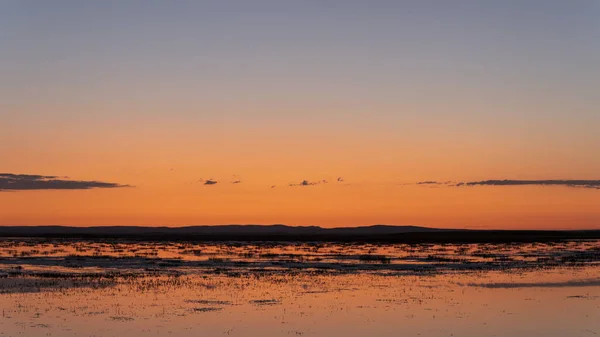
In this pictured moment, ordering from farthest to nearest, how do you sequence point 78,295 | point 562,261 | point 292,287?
point 562,261 → point 292,287 → point 78,295

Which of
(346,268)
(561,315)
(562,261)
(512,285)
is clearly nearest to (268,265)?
(346,268)

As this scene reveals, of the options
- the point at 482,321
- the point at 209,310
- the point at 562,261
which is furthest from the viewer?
the point at 562,261

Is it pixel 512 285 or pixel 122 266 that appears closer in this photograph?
pixel 512 285

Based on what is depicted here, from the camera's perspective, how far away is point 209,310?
28312 millimetres

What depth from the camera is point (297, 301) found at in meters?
31.3

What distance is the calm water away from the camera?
80.2 ft

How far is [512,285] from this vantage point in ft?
128

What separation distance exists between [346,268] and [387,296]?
1759 cm

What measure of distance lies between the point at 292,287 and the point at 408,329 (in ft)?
43.0

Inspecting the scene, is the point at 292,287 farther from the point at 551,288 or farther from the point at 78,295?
the point at 551,288

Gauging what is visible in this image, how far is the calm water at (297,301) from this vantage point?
2445 cm

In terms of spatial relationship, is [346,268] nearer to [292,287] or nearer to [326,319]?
[292,287]

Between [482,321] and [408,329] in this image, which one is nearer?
[408,329]

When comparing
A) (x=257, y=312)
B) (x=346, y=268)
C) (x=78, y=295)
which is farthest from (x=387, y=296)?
(x=346, y=268)
